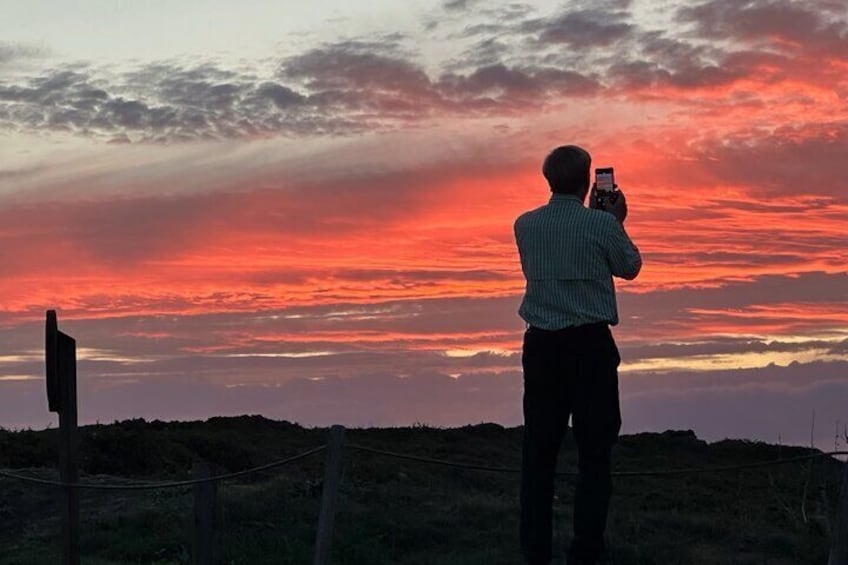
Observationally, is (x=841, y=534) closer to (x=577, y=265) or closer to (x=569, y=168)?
(x=577, y=265)

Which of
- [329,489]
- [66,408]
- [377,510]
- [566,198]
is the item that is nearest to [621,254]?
[566,198]

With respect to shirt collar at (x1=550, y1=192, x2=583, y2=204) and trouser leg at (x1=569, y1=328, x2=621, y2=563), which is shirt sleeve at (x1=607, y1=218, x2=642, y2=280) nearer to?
shirt collar at (x1=550, y1=192, x2=583, y2=204)

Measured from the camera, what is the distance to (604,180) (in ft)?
28.0

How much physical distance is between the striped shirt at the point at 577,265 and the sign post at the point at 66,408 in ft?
16.9

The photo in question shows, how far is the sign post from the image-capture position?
11148 millimetres

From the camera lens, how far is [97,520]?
52.2 feet

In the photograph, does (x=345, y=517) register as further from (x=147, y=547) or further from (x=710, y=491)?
(x=710, y=491)

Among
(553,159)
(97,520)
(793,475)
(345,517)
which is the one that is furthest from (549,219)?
(793,475)

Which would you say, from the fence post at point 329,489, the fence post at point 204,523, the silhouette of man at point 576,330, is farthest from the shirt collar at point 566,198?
the fence post at point 204,523

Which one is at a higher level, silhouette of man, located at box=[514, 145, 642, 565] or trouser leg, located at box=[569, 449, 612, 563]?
silhouette of man, located at box=[514, 145, 642, 565]

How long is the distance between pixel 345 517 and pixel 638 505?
20.4ft

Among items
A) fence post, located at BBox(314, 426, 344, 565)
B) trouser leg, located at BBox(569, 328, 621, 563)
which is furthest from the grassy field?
trouser leg, located at BBox(569, 328, 621, 563)

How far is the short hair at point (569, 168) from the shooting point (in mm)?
8125

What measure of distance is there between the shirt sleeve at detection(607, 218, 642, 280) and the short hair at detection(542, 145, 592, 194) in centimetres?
37
